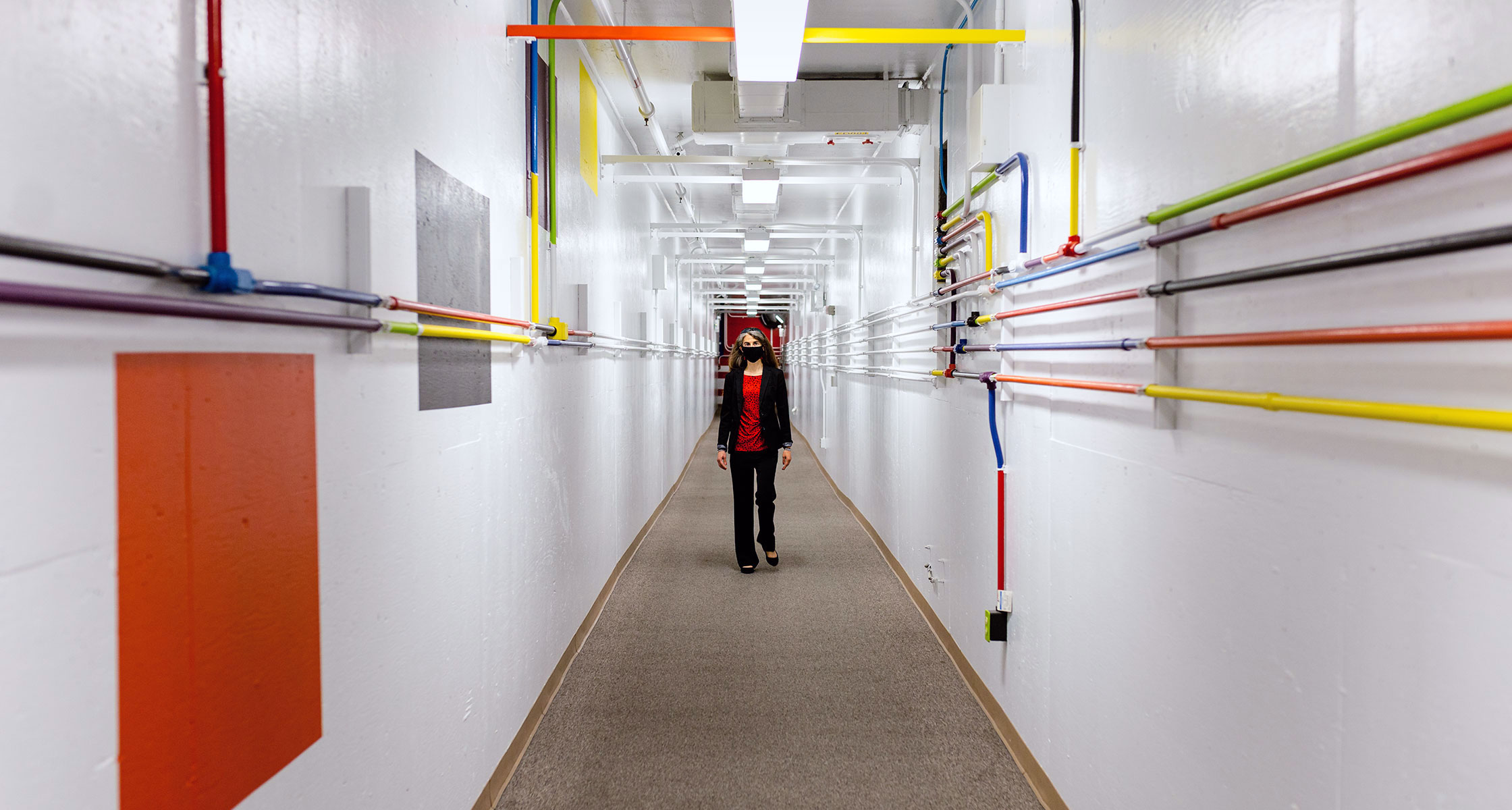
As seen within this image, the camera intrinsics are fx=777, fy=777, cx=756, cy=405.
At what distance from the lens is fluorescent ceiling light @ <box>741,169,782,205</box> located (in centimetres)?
429

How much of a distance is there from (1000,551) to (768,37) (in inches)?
70.3

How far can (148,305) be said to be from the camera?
0.92 metres

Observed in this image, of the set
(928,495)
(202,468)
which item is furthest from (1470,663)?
(928,495)

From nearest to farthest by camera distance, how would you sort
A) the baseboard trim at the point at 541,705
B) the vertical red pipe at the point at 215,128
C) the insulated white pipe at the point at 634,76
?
1. the vertical red pipe at the point at 215,128
2. the baseboard trim at the point at 541,705
3. the insulated white pipe at the point at 634,76

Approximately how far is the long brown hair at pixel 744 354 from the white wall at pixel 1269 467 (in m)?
2.44

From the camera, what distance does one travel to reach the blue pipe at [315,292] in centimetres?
115

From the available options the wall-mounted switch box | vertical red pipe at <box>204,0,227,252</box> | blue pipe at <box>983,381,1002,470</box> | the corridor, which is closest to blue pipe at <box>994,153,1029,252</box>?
the corridor

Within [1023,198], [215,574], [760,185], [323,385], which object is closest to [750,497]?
[760,185]

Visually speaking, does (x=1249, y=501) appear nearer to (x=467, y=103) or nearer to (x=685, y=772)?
(x=685, y=772)

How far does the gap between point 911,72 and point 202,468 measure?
399 centimetres

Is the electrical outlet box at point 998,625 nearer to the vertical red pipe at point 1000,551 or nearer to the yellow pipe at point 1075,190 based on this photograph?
the vertical red pipe at point 1000,551

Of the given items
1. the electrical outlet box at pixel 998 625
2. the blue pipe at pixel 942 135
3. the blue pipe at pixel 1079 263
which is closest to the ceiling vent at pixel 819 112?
the blue pipe at pixel 942 135

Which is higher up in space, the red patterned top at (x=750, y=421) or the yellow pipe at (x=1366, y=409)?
the yellow pipe at (x=1366, y=409)

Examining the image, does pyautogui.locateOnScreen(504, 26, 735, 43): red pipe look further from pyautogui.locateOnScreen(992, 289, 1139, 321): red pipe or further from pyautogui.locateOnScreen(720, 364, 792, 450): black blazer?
pyautogui.locateOnScreen(720, 364, 792, 450): black blazer
